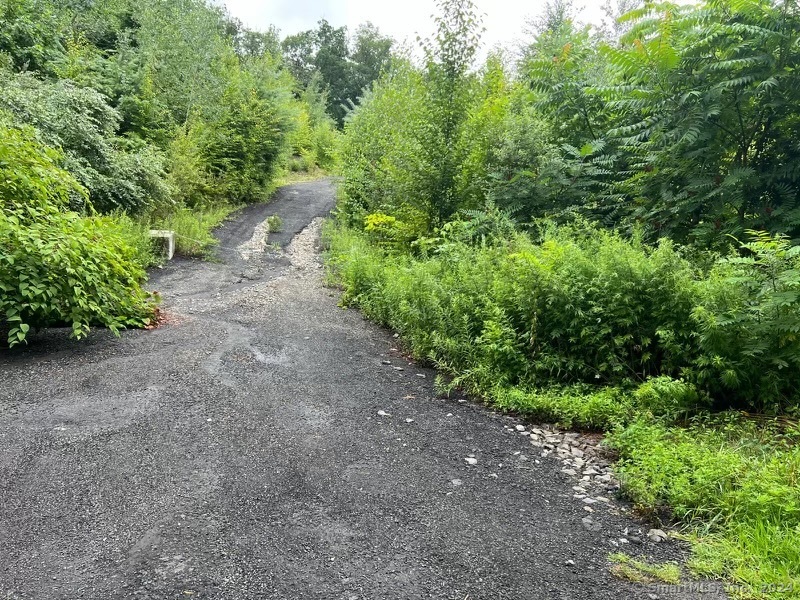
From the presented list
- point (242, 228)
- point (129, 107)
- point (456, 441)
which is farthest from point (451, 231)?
point (129, 107)

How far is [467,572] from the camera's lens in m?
A: 2.65

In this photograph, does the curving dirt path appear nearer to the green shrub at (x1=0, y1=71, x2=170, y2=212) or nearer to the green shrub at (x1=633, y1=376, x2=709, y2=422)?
the green shrub at (x1=633, y1=376, x2=709, y2=422)

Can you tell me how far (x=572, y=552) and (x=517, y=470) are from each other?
3.22 ft

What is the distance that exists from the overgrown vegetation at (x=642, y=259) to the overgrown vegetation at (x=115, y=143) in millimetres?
3902

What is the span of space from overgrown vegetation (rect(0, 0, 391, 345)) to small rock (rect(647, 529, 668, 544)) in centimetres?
540

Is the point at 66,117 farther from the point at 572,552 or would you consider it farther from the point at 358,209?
the point at 572,552

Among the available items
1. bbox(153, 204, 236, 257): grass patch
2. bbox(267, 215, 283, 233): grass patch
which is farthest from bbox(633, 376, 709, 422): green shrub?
bbox(267, 215, 283, 233): grass patch

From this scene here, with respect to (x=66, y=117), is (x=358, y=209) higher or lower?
lower

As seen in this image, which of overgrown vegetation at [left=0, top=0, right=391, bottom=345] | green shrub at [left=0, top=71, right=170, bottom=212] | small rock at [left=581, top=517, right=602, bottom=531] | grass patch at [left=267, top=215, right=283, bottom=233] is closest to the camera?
small rock at [left=581, top=517, right=602, bottom=531]

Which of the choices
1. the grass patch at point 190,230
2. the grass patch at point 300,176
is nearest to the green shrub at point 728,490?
the grass patch at point 190,230

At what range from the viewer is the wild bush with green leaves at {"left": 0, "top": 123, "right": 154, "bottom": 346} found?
17.1 feet

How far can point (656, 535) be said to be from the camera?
299cm

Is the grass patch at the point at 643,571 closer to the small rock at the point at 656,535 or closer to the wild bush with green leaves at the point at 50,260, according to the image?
the small rock at the point at 656,535

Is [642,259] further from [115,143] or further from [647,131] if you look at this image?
[115,143]
